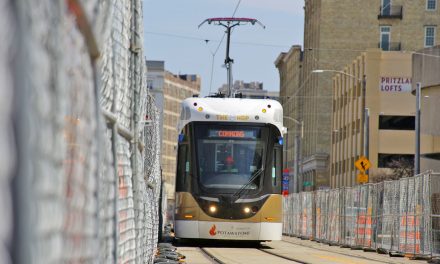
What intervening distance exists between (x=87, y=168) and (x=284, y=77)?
151m

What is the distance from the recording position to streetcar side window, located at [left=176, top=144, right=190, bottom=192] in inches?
1129

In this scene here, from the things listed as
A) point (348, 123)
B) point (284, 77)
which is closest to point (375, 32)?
point (348, 123)

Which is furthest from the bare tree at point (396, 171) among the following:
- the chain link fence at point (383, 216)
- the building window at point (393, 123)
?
the chain link fence at point (383, 216)

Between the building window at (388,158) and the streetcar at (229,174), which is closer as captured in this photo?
the streetcar at (229,174)

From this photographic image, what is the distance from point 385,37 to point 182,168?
88.4 metres

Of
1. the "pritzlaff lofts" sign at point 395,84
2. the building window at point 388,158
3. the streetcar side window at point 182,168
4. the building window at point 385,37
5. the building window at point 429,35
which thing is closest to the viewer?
the streetcar side window at point 182,168

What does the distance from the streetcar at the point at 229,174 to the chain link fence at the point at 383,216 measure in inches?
128

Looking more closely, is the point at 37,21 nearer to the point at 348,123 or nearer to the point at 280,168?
the point at 280,168

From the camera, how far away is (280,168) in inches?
1136

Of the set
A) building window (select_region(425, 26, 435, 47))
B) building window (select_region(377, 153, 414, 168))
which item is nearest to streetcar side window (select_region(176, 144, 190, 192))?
building window (select_region(377, 153, 414, 168))

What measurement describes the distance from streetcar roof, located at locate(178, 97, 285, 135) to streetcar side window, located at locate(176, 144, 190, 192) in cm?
63

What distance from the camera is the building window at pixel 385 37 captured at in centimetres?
11494

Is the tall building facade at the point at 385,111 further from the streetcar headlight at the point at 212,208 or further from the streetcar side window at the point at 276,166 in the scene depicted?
the streetcar headlight at the point at 212,208

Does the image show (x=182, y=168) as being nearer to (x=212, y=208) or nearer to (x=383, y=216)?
(x=212, y=208)
